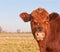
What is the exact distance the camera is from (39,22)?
8.26 meters

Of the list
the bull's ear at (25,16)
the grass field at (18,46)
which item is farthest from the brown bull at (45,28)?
the grass field at (18,46)

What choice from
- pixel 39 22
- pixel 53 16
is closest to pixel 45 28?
pixel 39 22

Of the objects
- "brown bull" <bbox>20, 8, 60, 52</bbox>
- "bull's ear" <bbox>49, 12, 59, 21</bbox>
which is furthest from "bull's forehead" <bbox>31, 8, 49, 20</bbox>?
"bull's ear" <bbox>49, 12, 59, 21</bbox>

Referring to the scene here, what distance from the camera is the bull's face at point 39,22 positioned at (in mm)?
8086

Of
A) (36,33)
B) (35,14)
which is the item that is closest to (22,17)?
(35,14)

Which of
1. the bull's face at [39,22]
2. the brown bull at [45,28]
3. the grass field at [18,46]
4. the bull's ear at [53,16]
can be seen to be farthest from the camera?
the grass field at [18,46]

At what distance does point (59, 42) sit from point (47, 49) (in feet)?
1.74

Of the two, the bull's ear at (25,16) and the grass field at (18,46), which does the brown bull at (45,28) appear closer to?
the bull's ear at (25,16)

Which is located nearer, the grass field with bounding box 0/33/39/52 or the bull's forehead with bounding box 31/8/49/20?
the bull's forehead with bounding box 31/8/49/20

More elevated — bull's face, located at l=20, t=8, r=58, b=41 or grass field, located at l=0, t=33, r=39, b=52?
bull's face, located at l=20, t=8, r=58, b=41

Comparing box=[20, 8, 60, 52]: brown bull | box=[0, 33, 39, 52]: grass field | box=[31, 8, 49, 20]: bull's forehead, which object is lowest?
box=[0, 33, 39, 52]: grass field

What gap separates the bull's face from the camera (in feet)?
26.5

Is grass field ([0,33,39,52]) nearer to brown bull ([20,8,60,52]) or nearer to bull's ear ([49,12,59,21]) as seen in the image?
brown bull ([20,8,60,52])

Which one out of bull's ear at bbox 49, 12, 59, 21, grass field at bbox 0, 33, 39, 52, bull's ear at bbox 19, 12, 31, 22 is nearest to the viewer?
bull's ear at bbox 49, 12, 59, 21
